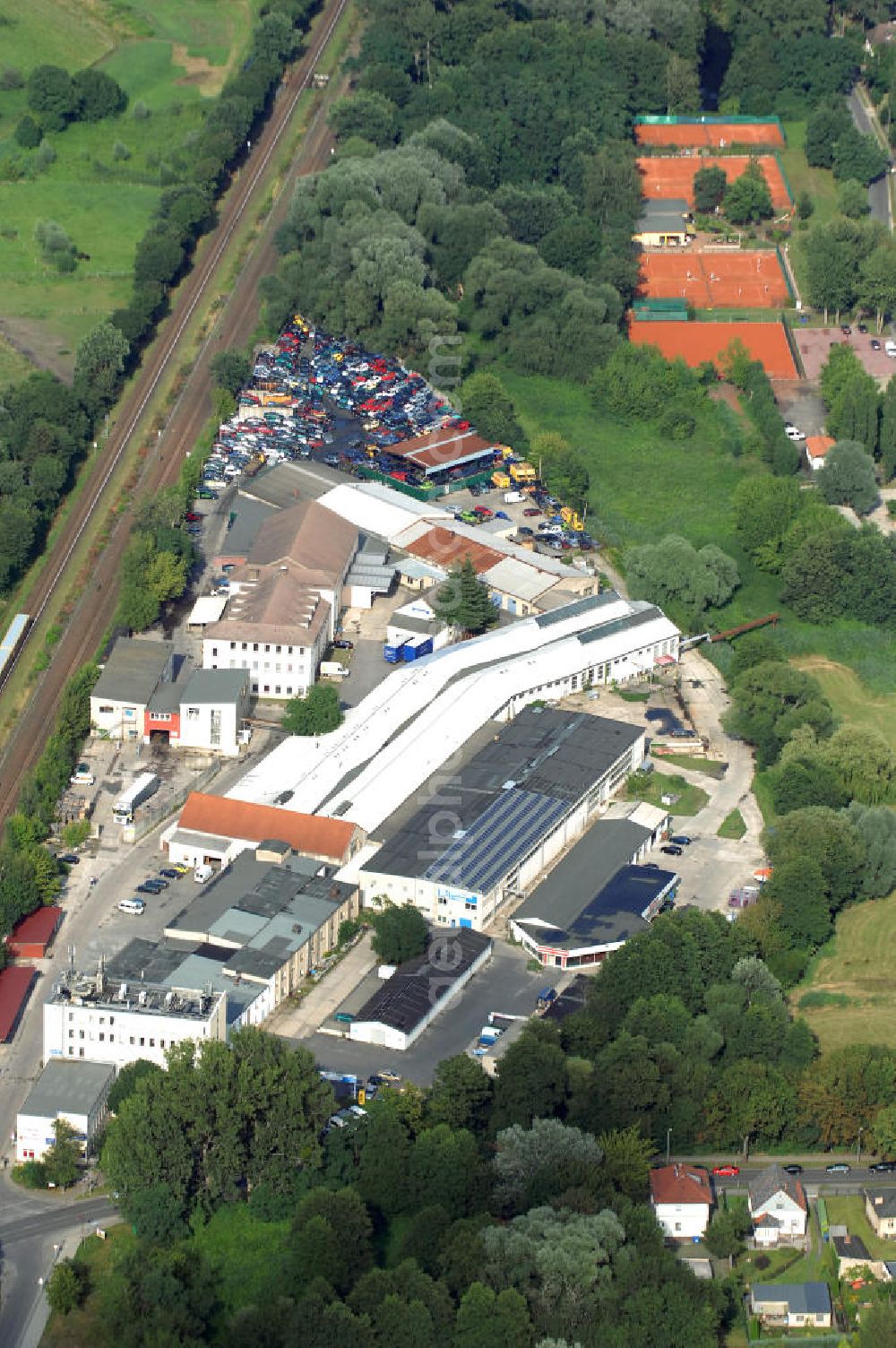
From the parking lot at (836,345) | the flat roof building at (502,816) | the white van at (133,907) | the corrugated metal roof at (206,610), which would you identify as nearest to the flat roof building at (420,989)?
the flat roof building at (502,816)

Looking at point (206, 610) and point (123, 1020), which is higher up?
point (123, 1020)

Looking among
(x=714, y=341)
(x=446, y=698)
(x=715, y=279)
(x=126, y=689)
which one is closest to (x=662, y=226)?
(x=715, y=279)

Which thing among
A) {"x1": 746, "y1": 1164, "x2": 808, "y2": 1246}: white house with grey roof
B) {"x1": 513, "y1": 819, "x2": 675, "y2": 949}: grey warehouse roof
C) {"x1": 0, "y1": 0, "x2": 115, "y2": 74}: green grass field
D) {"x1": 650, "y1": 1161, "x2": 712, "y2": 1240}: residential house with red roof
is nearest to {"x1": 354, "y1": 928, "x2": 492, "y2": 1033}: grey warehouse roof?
{"x1": 513, "y1": 819, "x2": 675, "y2": 949}: grey warehouse roof

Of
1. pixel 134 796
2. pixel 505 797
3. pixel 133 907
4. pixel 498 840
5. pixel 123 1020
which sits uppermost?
pixel 123 1020

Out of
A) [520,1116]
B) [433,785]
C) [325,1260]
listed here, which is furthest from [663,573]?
[325,1260]

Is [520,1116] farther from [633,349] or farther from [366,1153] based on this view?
[633,349]

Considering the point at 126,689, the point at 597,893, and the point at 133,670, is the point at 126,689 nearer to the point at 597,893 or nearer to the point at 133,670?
the point at 133,670

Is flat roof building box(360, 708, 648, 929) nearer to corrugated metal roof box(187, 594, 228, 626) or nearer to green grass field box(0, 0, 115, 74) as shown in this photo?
corrugated metal roof box(187, 594, 228, 626)
